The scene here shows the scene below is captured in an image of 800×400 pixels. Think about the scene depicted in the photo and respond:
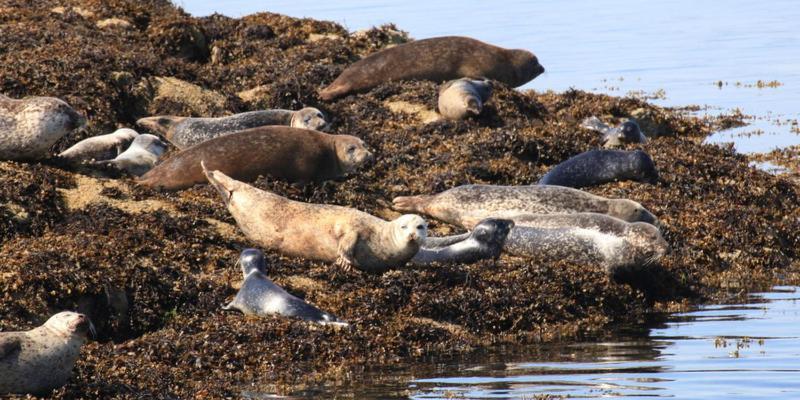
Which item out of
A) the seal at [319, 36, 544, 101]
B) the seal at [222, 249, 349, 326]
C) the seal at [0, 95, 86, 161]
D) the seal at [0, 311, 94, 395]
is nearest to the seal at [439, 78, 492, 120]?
the seal at [319, 36, 544, 101]

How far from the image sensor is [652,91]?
74.3 ft

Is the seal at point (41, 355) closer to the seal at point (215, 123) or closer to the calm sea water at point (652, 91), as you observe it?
the calm sea water at point (652, 91)

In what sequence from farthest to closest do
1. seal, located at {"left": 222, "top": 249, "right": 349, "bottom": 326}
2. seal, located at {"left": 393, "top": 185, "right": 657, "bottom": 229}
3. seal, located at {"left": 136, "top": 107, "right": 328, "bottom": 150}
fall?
seal, located at {"left": 136, "top": 107, "right": 328, "bottom": 150} → seal, located at {"left": 393, "top": 185, "right": 657, "bottom": 229} → seal, located at {"left": 222, "top": 249, "right": 349, "bottom": 326}

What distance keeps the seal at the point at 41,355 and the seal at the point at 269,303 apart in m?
1.91

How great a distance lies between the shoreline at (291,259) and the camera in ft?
25.4

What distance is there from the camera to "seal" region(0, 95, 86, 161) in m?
10.2

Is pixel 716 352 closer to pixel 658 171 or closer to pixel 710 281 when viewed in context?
pixel 710 281

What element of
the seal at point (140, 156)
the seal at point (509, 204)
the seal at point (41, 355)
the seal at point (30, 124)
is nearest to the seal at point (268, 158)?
the seal at point (140, 156)

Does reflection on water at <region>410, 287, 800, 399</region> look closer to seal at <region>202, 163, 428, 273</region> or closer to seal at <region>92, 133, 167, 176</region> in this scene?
seal at <region>202, 163, 428, 273</region>

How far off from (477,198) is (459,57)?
5570 mm

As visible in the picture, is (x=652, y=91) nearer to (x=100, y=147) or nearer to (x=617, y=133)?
(x=617, y=133)

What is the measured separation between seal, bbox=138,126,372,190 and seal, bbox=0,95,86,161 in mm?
785

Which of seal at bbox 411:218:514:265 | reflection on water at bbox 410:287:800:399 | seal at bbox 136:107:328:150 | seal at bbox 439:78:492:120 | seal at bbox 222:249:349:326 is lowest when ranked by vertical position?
reflection on water at bbox 410:287:800:399

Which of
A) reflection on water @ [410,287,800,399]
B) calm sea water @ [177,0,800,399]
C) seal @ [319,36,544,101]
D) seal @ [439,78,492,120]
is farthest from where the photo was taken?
seal @ [319,36,544,101]
